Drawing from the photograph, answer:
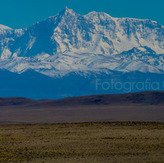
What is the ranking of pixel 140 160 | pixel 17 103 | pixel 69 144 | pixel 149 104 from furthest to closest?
pixel 17 103, pixel 149 104, pixel 69 144, pixel 140 160

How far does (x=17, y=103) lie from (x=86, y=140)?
10946 centimetres

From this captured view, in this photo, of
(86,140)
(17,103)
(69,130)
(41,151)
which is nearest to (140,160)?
(41,151)

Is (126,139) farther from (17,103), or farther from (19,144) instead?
(17,103)

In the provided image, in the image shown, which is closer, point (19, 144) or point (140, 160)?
point (140, 160)

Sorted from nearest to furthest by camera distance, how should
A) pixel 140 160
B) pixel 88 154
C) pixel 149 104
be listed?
pixel 140 160, pixel 88 154, pixel 149 104

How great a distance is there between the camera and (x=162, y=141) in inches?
→ 1303

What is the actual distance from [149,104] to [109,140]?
85109mm

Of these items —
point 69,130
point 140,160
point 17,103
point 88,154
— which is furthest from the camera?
point 17,103

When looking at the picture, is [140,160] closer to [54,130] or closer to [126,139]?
[126,139]

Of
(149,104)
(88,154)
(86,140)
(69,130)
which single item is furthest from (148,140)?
(149,104)

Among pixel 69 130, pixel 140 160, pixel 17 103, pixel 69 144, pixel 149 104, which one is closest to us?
pixel 140 160

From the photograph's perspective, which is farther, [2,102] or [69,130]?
[2,102]

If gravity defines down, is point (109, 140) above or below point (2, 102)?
below

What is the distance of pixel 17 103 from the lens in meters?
142
